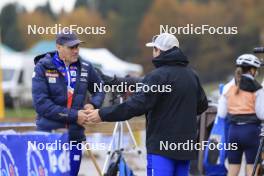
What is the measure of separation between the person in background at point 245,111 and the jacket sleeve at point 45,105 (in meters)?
2.55

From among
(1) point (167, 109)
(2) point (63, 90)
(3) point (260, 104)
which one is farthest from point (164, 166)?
(3) point (260, 104)

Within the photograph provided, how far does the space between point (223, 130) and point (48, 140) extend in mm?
4234

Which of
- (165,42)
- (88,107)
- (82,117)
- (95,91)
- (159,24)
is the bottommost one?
(82,117)

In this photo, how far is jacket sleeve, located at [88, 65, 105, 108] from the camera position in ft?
27.7

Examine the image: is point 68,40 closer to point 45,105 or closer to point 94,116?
point 45,105

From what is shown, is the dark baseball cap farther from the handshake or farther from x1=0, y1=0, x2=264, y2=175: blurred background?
x1=0, y1=0, x2=264, y2=175: blurred background

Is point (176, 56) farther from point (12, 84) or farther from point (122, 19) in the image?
point (122, 19)

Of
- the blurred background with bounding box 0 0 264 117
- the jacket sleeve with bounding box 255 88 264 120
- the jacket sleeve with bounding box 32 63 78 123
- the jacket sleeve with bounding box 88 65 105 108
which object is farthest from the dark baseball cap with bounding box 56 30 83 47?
the blurred background with bounding box 0 0 264 117

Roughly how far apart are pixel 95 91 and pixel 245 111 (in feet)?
7.08

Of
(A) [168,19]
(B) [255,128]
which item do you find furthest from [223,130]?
(A) [168,19]

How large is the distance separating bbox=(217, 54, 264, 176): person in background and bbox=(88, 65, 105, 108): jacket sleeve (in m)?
1.99

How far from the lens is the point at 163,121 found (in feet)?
24.1

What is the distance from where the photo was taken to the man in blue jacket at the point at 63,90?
802 centimetres

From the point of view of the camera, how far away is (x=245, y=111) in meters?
9.70
